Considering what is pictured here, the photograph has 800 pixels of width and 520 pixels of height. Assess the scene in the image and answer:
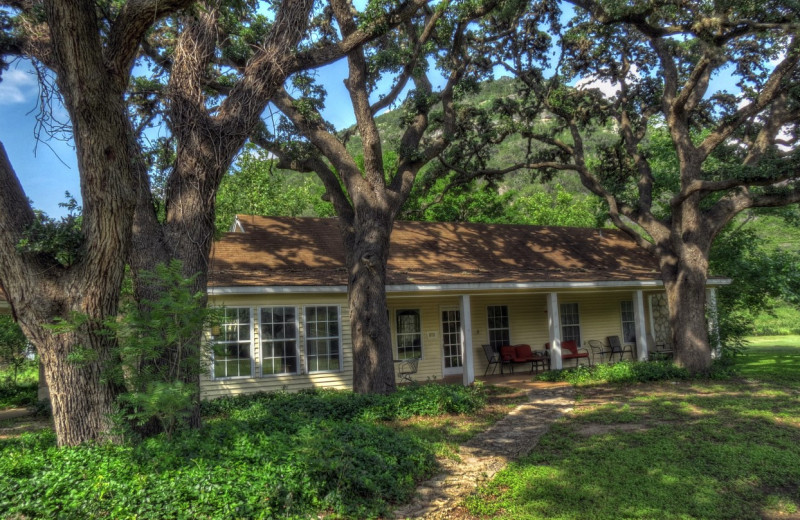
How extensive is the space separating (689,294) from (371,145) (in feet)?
29.9

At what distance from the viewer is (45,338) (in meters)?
5.52

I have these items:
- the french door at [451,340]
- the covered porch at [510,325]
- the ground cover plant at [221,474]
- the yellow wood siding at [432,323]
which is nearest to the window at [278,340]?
the yellow wood siding at [432,323]

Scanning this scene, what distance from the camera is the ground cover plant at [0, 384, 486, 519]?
4594 mm

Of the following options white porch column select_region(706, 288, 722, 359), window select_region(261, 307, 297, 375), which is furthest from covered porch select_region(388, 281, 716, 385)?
window select_region(261, 307, 297, 375)

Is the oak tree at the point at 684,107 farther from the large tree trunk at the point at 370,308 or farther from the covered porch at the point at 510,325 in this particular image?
the large tree trunk at the point at 370,308

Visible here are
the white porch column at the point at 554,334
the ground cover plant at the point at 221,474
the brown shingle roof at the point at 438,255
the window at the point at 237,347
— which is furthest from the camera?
the white porch column at the point at 554,334

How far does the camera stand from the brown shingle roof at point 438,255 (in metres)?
13.8

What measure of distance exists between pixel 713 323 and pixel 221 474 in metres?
15.4

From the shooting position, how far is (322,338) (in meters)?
13.5

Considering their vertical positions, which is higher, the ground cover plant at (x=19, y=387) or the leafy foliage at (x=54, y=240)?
the leafy foliage at (x=54, y=240)

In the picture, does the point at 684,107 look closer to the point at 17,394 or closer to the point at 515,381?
the point at 515,381

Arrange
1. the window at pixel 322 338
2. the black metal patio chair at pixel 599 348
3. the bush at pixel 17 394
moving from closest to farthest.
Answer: the window at pixel 322 338, the bush at pixel 17 394, the black metal patio chair at pixel 599 348

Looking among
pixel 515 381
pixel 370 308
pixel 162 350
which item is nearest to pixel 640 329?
pixel 515 381

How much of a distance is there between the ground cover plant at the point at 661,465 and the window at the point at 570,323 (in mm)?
6988
